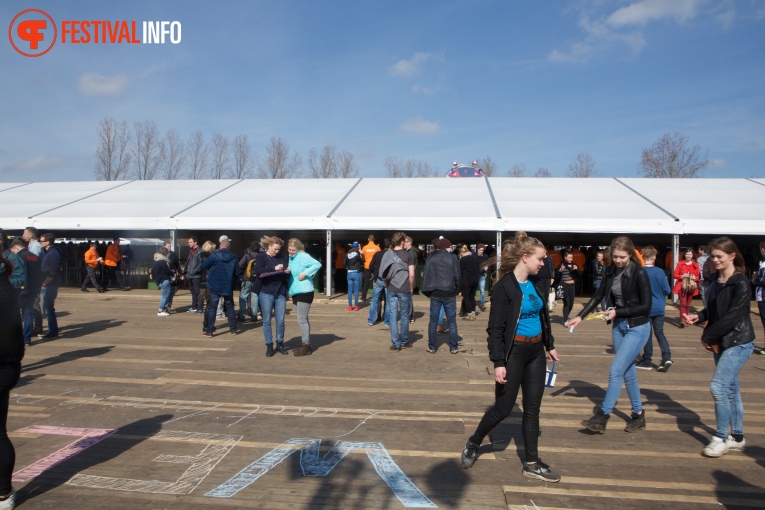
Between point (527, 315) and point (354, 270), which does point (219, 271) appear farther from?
point (527, 315)

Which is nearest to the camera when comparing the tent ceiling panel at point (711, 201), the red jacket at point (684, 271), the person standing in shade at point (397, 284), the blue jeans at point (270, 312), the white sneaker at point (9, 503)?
the white sneaker at point (9, 503)

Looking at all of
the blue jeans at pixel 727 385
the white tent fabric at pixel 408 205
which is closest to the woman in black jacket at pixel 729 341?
the blue jeans at pixel 727 385

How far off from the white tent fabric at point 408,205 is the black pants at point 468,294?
11.0ft

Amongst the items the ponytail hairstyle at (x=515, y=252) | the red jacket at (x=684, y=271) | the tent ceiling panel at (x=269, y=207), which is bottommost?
the red jacket at (x=684, y=271)

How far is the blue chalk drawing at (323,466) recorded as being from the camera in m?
4.11

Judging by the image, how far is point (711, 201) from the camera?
17.4m

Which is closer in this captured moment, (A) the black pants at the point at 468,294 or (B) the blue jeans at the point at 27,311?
(B) the blue jeans at the point at 27,311

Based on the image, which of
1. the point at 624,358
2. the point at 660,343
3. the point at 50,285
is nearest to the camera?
the point at 624,358

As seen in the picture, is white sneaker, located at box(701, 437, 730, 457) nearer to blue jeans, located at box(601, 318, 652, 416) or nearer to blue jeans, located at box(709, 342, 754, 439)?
blue jeans, located at box(709, 342, 754, 439)

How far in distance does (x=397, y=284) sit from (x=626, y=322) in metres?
4.52

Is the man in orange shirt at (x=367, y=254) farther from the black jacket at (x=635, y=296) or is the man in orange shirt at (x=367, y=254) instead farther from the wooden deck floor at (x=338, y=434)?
the black jacket at (x=635, y=296)

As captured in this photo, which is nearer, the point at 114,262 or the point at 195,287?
the point at 195,287

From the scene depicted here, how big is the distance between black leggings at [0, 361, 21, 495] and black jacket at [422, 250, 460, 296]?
6149 millimetres

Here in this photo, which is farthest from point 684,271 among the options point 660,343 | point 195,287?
point 195,287
